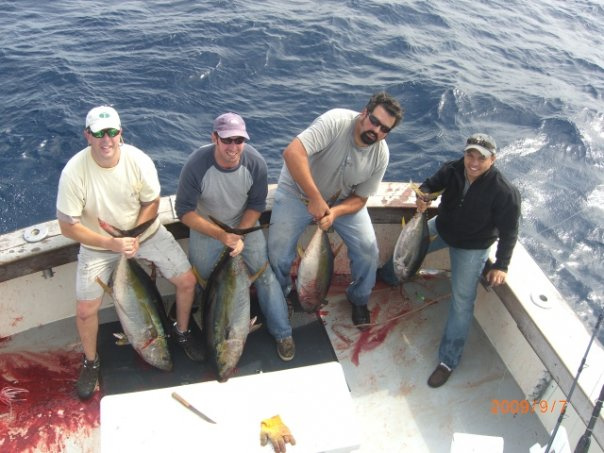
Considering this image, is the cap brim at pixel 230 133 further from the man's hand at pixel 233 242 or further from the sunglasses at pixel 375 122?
the sunglasses at pixel 375 122

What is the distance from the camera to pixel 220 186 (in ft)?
11.0

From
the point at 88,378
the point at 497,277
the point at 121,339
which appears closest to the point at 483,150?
the point at 497,277

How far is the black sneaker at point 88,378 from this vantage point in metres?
3.17

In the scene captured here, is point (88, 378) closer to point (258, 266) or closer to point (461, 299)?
point (258, 266)

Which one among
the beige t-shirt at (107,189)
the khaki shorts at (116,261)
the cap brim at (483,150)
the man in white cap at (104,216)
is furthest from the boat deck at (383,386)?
the cap brim at (483,150)

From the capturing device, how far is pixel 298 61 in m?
9.19

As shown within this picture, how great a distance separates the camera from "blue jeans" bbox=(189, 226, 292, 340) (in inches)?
137

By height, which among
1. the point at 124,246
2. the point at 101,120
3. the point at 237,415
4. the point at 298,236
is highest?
the point at 101,120

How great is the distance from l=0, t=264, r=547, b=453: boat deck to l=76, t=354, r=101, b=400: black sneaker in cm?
7

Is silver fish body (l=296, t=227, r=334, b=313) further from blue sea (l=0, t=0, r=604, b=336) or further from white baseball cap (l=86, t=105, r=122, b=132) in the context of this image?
blue sea (l=0, t=0, r=604, b=336)

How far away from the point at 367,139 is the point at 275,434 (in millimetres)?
1973

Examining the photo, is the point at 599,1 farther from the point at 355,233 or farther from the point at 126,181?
the point at 126,181

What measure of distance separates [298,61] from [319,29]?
1.55 meters
